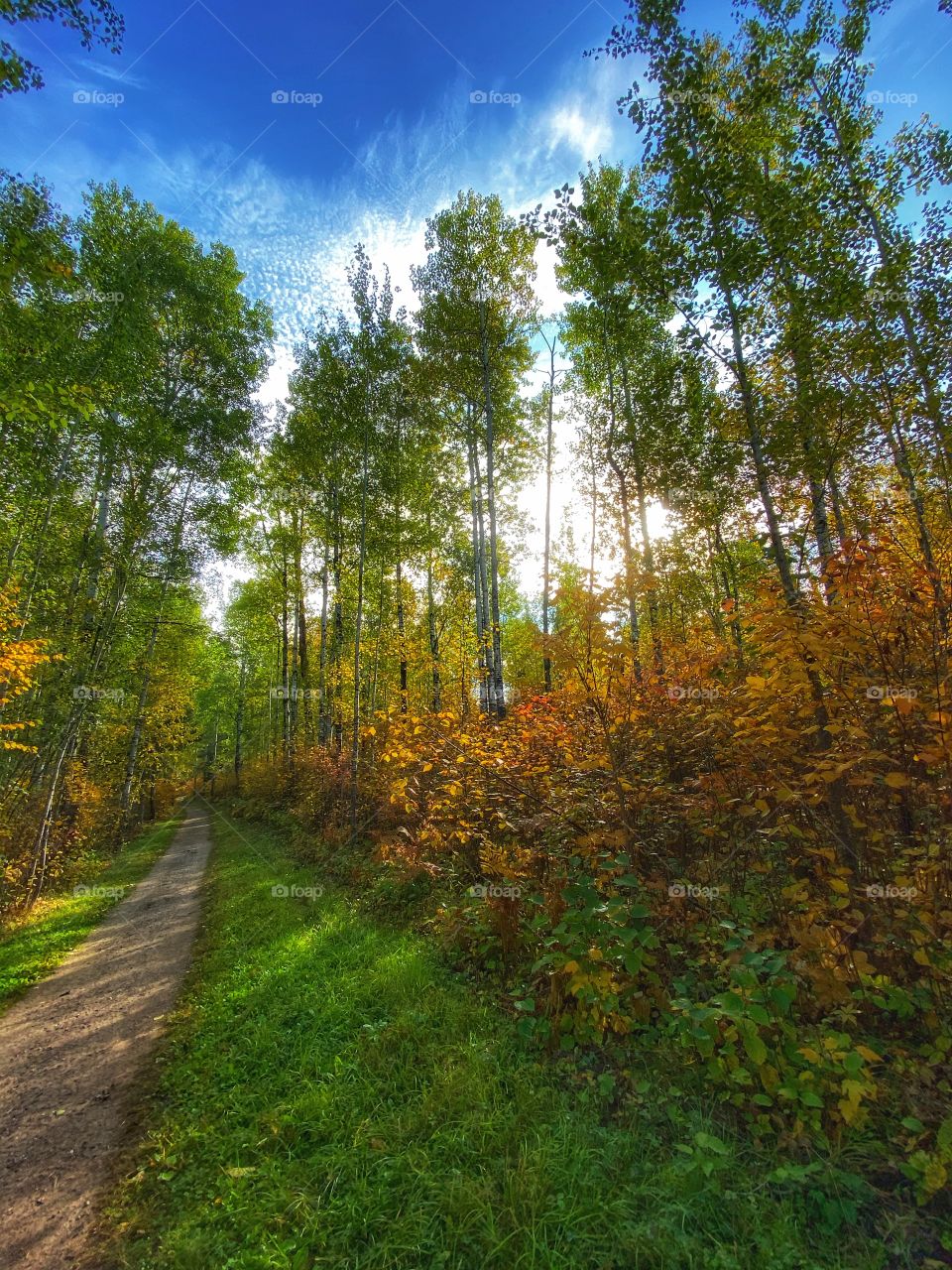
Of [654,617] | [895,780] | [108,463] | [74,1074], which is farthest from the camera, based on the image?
[654,617]

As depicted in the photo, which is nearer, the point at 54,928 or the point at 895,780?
the point at 895,780

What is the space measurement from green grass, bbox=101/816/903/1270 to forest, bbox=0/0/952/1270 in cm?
9

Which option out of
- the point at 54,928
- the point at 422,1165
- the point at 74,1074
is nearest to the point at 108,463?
the point at 54,928

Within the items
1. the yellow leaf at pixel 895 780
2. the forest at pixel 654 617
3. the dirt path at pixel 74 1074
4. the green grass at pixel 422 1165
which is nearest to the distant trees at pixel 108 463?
the forest at pixel 654 617

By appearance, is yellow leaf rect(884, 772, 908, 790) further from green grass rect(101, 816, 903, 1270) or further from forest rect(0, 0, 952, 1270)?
green grass rect(101, 816, 903, 1270)

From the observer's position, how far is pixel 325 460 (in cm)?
1540

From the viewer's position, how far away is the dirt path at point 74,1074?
2.87 metres

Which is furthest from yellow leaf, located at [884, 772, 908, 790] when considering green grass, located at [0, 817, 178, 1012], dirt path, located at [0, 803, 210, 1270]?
green grass, located at [0, 817, 178, 1012]

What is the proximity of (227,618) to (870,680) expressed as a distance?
1165 inches

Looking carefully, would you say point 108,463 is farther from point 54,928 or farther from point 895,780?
point 895,780

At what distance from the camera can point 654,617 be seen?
40.2 feet

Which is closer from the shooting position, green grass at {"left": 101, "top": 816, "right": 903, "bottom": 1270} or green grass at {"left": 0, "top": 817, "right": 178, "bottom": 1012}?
green grass at {"left": 101, "top": 816, "right": 903, "bottom": 1270}

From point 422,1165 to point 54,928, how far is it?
8.45 m

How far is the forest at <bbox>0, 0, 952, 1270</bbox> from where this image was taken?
117 inches
